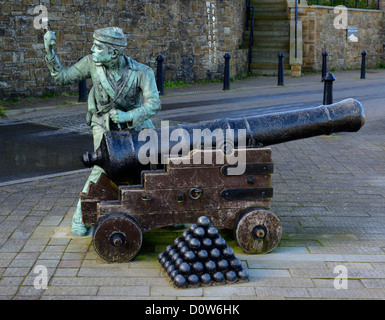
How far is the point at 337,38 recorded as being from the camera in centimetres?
2458

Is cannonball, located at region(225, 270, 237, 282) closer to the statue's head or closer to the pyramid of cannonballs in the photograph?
the pyramid of cannonballs

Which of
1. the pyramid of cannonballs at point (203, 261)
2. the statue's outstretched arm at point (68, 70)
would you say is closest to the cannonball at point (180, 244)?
the pyramid of cannonballs at point (203, 261)

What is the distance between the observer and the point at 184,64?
18.6m

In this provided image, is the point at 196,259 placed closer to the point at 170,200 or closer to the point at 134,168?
the point at 170,200

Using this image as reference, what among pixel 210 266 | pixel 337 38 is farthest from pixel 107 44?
pixel 337 38

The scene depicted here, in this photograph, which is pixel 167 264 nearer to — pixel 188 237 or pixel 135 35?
pixel 188 237

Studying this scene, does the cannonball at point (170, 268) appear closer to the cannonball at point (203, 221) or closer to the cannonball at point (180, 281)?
the cannonball at point (180, 281)

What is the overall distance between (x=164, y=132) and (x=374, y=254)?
1936 millimetres

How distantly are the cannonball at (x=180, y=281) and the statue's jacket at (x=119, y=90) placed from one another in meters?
1.45

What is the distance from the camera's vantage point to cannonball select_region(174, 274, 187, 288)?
429 centimetres

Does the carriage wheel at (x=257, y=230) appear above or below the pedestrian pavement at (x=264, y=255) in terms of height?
above

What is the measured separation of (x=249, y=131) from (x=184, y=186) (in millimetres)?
746

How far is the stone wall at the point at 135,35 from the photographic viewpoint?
14531 mm

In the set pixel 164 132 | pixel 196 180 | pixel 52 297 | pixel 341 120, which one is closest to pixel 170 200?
pixel 196 180
